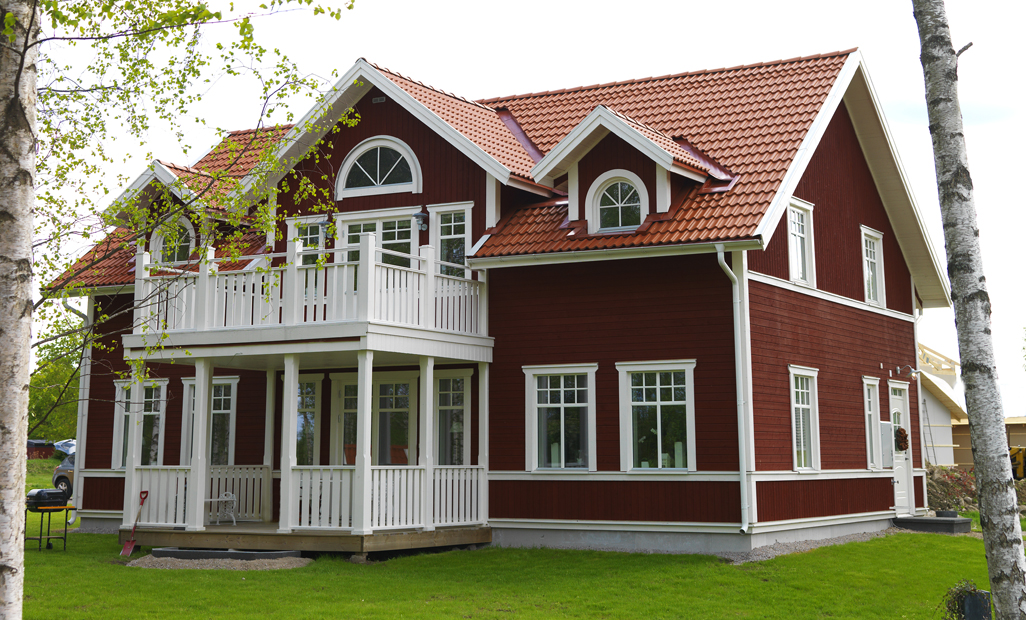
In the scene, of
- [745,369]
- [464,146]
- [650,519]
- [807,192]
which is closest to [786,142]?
[807,192]

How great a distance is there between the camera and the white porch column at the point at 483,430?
56.0 ft

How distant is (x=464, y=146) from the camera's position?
58.1ft

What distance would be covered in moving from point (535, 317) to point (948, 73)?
9.67 meters

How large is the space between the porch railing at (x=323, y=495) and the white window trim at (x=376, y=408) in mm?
2486

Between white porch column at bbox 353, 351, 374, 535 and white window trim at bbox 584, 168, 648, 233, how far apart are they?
3.88 meters

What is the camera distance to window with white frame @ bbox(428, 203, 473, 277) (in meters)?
18.2

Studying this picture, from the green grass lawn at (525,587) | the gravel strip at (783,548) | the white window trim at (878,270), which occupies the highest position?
the white window trim at (878,270)

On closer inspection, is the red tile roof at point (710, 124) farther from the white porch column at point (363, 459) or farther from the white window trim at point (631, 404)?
the white porch column at point (363, 459)

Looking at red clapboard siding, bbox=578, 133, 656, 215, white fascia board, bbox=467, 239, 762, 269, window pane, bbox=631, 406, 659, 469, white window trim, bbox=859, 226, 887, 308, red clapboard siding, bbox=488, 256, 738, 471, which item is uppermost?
red clapboard siding, bbox=578, 133, 656, 215

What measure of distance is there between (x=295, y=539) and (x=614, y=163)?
7.44 metres

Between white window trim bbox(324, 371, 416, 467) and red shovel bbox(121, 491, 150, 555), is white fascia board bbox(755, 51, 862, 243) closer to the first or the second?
white window trim bbox(324, 371, 416, 467)

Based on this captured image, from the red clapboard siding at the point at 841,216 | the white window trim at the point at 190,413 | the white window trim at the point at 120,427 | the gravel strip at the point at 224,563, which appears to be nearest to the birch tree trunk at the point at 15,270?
the gravel strip at the point at 224,563

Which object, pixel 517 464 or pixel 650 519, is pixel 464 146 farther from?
pixel 650 519

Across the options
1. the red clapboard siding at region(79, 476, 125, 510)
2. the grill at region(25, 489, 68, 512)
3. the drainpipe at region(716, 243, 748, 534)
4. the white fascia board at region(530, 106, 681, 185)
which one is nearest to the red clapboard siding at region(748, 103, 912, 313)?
the drainpipe at region(716, 243, 748, 534)
